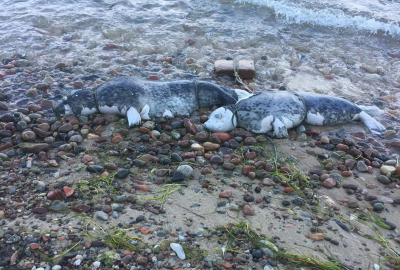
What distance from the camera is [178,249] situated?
3.38 meters

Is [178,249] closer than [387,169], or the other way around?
[178,249]

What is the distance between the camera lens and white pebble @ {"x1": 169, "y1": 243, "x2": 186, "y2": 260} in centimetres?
333

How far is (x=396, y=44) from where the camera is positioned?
30.4ft

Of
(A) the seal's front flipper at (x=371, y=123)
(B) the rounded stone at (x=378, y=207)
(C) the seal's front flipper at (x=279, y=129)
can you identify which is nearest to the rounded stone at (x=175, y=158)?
(C) the seal's front flipper at (x=279, y=129)

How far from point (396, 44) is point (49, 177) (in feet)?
27.9

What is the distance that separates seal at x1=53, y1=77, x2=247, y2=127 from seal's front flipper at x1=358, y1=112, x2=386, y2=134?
2.01m

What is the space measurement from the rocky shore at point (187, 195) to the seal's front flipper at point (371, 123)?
0.13 meters

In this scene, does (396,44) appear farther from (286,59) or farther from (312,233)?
(312,233)

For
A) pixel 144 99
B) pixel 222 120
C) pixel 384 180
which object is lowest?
pixel 384 180

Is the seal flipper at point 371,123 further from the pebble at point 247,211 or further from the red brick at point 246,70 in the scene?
the pebble at point 247,211

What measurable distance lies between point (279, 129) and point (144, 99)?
2023 mm

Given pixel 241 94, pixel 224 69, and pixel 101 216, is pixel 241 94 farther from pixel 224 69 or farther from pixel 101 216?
pixel 101 216

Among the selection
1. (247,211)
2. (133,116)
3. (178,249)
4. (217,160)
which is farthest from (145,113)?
(178,249)

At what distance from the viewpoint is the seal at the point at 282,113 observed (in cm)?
552
